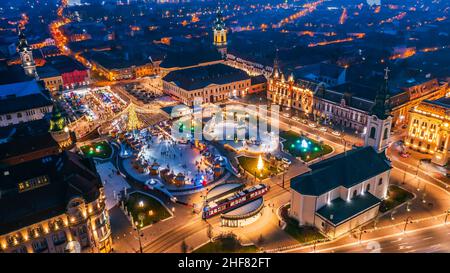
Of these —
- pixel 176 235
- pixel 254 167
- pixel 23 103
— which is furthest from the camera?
pixel 23 103

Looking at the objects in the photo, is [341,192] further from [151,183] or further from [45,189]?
[45,189]

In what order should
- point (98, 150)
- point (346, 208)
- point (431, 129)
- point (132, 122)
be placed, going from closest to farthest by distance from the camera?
point (346, 208), point (431, 129), point (98, 150), point (132, 122)

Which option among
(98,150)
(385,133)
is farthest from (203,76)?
(385,133)

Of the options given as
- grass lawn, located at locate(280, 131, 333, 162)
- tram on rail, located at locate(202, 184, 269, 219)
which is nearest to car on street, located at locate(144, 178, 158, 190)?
tram on rail, located at locate(202, 184, 269, 219)

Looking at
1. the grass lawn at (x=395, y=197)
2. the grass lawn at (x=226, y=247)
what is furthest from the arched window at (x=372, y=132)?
the grass lawn at (x=226, y=247)

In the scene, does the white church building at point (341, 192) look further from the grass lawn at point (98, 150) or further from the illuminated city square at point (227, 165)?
the grass lawn at point (98, 150)
